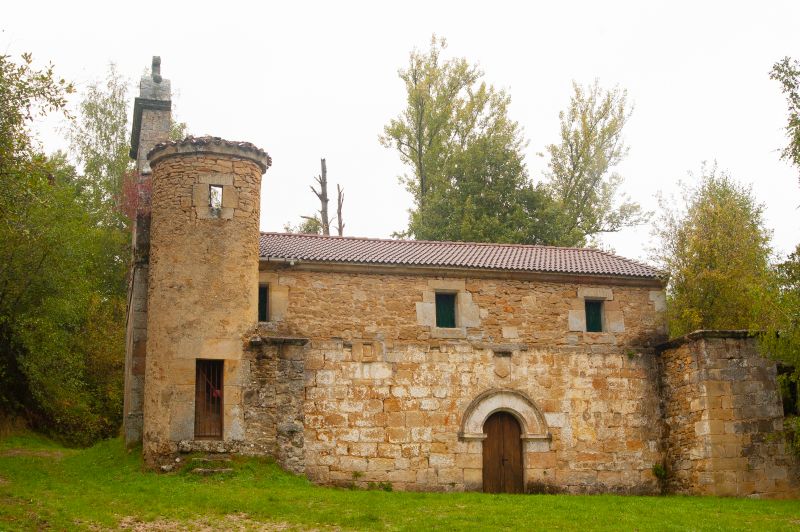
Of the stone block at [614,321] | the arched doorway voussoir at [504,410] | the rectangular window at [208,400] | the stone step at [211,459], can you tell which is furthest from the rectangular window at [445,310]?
the stone step at [211,459]

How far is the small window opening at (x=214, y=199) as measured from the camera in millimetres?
18406

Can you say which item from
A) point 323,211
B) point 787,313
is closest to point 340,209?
point 323,211

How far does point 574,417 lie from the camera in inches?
786

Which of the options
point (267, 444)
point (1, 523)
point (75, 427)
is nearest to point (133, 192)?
point (75, 427)

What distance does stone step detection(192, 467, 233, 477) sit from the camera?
1669 centimetres

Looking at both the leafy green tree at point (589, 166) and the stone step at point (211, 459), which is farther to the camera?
the leafy green tree at point (589, 166)

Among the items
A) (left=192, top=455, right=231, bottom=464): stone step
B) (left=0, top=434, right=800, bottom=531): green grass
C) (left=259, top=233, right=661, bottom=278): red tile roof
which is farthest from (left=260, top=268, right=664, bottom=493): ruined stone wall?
(left=192, top=455, right=231, bottom=464): stone step

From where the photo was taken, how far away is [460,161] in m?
34.4

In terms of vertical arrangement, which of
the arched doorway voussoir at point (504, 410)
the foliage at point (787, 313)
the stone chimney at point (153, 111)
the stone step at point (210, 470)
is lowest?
the stone step at point (210, 470)

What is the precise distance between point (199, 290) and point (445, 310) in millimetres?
5680

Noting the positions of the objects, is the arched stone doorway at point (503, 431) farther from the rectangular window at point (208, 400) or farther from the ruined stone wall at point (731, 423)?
the rectangular window at point (208, 400)

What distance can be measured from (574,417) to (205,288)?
877 centimetres

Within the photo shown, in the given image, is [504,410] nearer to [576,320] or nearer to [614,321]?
[576,320]

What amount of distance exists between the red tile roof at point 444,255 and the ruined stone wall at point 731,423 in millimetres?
2738
